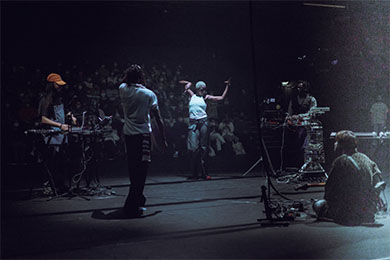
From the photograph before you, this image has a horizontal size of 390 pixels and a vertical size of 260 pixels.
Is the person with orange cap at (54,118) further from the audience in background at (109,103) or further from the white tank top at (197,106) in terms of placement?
the audience in background at (109,103)

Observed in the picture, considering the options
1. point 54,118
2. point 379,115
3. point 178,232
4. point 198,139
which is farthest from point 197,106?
point 379,115

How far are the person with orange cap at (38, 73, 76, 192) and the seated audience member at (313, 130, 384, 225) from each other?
12.9 ft

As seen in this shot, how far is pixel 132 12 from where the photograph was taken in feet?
53.1

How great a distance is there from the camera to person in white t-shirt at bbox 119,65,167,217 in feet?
17.6

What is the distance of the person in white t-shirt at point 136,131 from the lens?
17.6 feet

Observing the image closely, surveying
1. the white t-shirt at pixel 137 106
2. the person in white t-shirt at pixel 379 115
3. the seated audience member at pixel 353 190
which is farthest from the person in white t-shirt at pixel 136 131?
the person in white t-shirt at pixel 379 115

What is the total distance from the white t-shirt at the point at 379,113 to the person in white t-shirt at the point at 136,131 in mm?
10286

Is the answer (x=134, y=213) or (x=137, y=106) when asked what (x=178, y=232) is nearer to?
(x=134, y=213)

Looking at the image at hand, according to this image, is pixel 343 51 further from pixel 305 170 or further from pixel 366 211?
pixel 366 211

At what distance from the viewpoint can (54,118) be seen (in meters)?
6.73

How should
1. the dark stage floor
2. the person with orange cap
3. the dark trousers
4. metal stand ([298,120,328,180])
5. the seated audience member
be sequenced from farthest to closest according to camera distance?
the dark trousers
metal stand ([298,120,328,180])
the person with orange cap
the seated audience member
the dark stage floor

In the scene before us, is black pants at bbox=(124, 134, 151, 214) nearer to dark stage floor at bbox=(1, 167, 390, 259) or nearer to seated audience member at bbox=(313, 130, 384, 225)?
dark stage floor at bbox=(1, 167, 390, 259)

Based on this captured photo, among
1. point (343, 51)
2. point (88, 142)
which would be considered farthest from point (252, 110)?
point (88, 142)

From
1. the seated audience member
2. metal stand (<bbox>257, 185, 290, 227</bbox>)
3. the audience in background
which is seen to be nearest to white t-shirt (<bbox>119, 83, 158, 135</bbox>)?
metal stand (<bbox>257, 185, 290, 227</bbox>)
